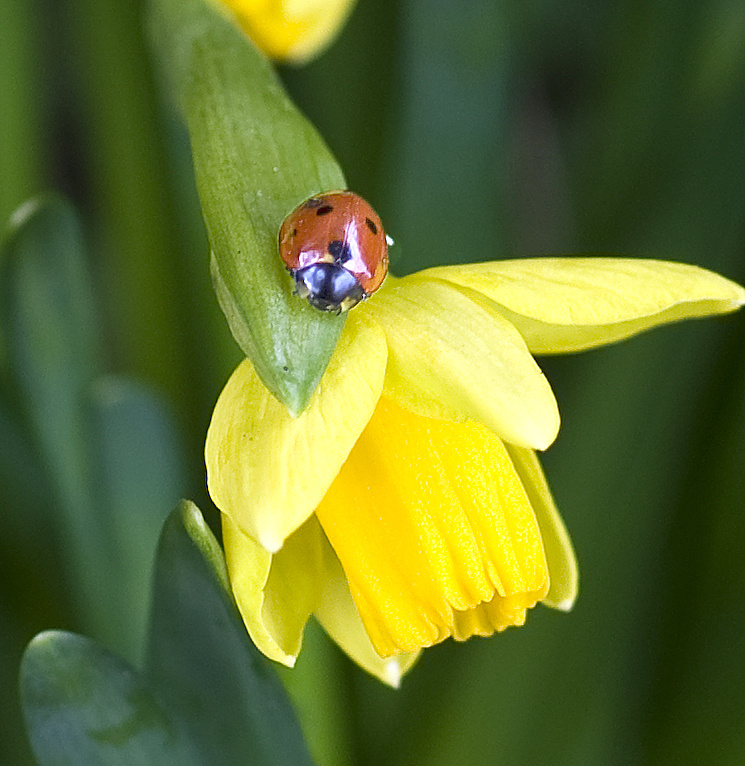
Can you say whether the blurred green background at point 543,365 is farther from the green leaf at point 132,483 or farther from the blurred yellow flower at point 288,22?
the blurred yellow flower at point 288,22

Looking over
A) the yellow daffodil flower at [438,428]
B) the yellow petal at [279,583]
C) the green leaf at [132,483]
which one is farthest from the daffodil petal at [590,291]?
the green leaf at [132,483]

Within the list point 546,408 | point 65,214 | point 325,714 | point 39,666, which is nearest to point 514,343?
point 546,408

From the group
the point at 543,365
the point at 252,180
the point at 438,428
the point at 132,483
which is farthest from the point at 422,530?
the point at 543,365

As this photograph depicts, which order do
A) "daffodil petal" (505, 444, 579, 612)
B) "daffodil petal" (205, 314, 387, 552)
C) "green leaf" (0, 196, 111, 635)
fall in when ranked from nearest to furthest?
"daffodil petal" (205, 314, 387, 552)
"daffodil petal" (505, 444, 579, 612)
"green leaf" (0, 196, 111, 635)

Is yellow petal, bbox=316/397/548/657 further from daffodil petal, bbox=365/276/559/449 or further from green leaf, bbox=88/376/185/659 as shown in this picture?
green leaf, bbox=88/376/185/659

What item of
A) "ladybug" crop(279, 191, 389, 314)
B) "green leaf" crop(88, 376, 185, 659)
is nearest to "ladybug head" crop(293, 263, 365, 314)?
"ladybug" crop(279, 191, 389, 314)

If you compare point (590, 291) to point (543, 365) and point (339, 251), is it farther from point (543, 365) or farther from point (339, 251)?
point (543, 365)
